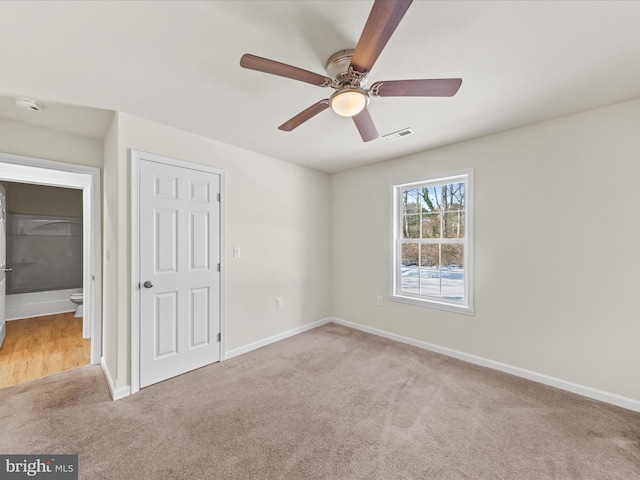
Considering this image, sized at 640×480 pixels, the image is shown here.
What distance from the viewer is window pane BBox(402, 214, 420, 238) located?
3.48m

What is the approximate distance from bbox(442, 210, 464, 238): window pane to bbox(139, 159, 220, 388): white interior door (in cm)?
263

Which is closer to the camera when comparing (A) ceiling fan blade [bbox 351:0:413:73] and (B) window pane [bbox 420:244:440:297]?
(A) ceiling fan blade [bbox 351:0:413:73]

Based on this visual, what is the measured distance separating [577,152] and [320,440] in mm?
3091

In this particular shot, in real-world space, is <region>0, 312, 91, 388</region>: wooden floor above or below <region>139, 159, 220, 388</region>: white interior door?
below

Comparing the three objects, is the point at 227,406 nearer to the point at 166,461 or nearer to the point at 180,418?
the point at 180,418

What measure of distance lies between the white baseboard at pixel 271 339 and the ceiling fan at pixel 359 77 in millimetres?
2603

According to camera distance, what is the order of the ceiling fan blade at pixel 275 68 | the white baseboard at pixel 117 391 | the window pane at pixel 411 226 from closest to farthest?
the ceiling fan blade at pixel 275 68
the white baseboard at pixel 117 391
the window pane at pixel 411 226

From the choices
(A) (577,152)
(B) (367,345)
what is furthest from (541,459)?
(A) (577,152)

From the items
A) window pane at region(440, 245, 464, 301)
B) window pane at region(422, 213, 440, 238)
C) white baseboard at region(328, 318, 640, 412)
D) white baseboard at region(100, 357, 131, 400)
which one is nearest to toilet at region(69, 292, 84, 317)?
white baseboard at region(100, 357, 131, 400)

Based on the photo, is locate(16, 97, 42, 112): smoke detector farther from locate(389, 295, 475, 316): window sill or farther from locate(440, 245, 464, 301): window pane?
locate(440, 245, 464, 301): window pane

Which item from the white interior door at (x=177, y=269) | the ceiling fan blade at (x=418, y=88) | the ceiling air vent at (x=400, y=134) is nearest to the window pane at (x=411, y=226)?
the ceiling air vent at (x=400, y=134)

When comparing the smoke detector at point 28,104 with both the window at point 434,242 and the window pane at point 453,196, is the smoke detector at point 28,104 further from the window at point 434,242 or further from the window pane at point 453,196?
the window pane at point 453,196

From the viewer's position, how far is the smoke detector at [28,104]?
82.2 inches

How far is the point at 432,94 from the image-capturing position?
1.52m
